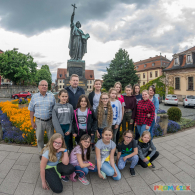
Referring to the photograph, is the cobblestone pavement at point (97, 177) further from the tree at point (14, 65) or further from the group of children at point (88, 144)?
the tree at point (14, 65)

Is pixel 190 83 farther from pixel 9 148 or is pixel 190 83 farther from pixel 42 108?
pixel 9 148

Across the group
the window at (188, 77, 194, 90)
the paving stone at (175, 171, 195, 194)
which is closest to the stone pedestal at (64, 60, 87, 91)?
the paving stone at (175, 171, 195, 194)

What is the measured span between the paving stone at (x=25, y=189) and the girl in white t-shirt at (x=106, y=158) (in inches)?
50.1

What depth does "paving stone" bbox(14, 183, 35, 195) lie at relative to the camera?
2377 millimetres

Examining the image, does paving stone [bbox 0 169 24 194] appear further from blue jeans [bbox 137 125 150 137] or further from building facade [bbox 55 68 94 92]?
building facade [bbox 55 68 94 92]

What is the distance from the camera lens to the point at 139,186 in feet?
8.65

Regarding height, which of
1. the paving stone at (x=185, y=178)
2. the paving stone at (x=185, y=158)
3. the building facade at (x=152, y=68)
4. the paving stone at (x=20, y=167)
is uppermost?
the building facade at (x=152, y=68)

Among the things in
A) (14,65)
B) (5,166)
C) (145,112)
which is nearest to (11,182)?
(5,166)

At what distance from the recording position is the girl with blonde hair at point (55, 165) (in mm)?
2434

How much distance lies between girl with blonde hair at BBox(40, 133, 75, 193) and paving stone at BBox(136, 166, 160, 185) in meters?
1.53

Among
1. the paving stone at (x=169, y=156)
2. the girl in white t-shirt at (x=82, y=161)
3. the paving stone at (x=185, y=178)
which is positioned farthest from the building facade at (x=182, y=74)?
the girl in white t-shirt at (x=82, y=161)

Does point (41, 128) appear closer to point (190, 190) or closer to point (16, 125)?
point (16, 125)

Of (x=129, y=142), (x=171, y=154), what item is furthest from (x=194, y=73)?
(x=129, y=142)

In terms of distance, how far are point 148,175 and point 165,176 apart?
14.2 inches
